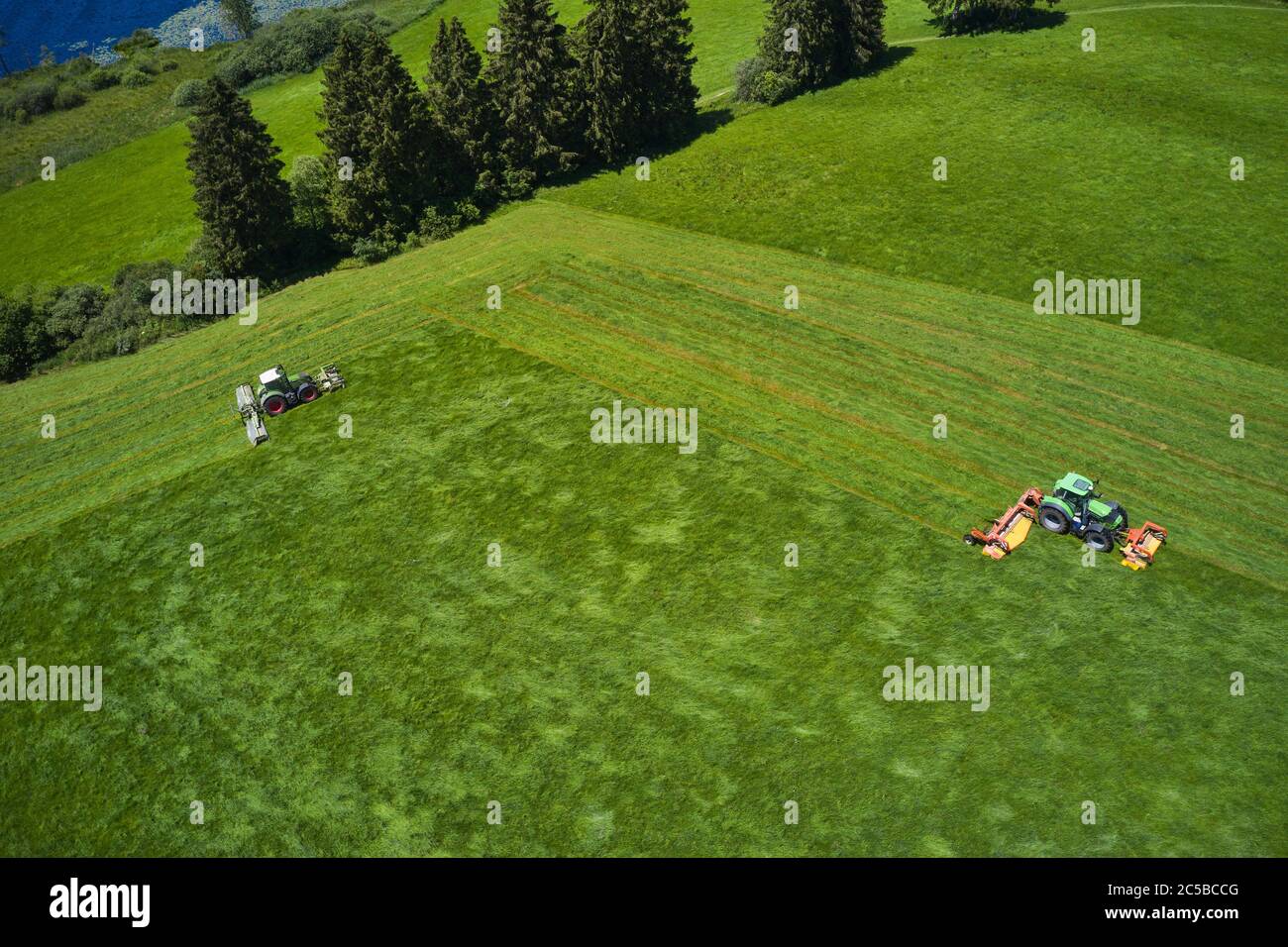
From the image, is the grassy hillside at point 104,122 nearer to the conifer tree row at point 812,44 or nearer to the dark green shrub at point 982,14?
the conifer tree row at point 812,44

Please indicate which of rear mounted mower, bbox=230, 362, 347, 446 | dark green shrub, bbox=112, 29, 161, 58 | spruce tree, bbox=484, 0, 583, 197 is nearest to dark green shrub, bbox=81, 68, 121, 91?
dark green shrub, bbox=112, 29, 161, 58

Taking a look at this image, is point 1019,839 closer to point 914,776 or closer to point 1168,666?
point 914,776

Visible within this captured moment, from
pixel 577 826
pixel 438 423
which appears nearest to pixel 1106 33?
pixel 438 423

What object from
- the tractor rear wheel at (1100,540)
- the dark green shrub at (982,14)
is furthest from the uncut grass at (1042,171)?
the tractor rear wheel at (1100,540)

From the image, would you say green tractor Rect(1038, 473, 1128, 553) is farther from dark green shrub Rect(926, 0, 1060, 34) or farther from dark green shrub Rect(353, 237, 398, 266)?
dark green shrub Rect(926, 0, 1060, 34)

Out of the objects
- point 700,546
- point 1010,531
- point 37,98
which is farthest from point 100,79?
point 1010,531

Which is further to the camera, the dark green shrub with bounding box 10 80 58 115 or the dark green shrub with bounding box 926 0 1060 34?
the dark green shrub with bounding box 10 80 58 115

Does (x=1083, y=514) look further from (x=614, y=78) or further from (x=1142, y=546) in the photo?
(x=614, y=78)
